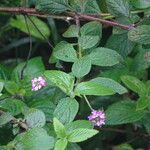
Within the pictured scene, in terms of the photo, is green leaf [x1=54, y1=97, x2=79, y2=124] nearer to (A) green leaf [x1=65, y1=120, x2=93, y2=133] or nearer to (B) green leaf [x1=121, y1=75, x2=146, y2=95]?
(A) green leaf [x1=65, y1=120, x2=93, y2=133]

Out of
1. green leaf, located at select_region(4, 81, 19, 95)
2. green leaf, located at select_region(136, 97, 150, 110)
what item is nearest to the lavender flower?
green leaf, located at select_region(136, 97, 150, 110)

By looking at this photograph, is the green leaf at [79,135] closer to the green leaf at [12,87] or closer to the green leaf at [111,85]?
the green leaf at [111,85]

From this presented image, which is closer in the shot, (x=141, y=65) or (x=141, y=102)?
(x=141, y=102)

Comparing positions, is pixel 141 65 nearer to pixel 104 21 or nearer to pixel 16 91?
pixel 104 21

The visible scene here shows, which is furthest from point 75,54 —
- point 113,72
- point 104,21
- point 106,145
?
point 106,145

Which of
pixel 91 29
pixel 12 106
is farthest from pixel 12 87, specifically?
pixel 91 29
